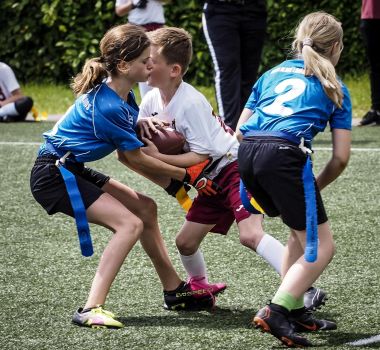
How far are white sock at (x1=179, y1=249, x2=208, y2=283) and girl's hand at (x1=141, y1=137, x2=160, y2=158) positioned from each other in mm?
555

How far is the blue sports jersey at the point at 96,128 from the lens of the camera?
4520 millimetres

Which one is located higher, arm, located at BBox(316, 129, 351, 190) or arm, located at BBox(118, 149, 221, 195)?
arm, located at BBox(316, 129, 351, 190)

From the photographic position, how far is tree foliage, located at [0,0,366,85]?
13164 millimetres

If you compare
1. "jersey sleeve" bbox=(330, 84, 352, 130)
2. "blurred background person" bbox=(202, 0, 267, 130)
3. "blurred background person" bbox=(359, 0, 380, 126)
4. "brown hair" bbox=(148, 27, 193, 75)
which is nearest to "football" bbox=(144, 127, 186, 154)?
"brown hair" bbox=(148, 27, 193, 75)

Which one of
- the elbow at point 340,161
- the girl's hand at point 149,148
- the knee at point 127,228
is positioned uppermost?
the elbow at point 340,161

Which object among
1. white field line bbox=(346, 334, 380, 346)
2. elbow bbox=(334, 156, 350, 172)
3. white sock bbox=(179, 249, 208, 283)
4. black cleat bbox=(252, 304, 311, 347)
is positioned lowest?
white sock bbox=(179, 249, 208, 283)

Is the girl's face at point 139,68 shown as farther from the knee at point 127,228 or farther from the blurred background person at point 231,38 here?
the blurred background person at point 231,38

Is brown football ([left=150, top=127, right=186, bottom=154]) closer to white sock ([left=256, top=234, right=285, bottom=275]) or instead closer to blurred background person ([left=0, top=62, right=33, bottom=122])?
white sock ([left=256, top=234, right=285, bottom=275])

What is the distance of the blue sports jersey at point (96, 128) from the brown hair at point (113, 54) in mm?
44

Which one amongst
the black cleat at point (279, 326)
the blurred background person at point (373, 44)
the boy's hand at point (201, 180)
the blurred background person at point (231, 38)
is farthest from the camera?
the blurred background person at point (373, 44)

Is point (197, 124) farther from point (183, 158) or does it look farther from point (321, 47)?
point (321, 47)

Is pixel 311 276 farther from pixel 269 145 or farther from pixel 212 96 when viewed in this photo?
pixel 212 96

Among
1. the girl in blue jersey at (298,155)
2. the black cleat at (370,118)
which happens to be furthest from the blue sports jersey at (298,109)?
the black cleat at (370,118)

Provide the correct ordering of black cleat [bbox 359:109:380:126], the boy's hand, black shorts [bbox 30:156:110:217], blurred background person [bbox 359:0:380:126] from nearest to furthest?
black shorts [bbox 30:156:110:217]
the boy's hand
blurred background person [bbox 359:0:380:126]
black cleat [bbox 359:109:380:126]
